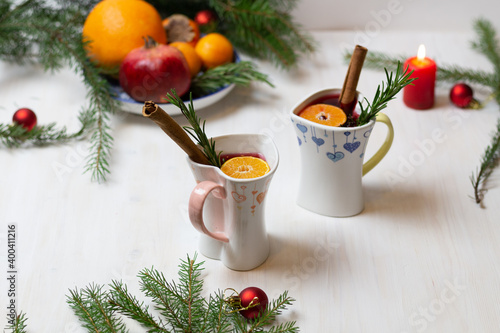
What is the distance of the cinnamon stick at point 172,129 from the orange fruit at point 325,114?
155 mm

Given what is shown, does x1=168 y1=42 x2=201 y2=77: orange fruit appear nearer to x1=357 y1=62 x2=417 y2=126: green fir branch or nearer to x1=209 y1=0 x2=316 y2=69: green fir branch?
x1=209 y1=0 x2=316 y2=69: green fir branch

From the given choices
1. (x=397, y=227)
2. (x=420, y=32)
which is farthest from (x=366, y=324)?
(x=420, y=32)

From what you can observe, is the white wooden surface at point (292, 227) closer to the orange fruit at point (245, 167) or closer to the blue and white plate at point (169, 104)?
the blue and white plate at point (169, 104)

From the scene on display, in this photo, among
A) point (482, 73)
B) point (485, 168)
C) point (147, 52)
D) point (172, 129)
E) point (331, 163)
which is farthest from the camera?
point (482, 73)

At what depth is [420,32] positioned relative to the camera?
1.19 m

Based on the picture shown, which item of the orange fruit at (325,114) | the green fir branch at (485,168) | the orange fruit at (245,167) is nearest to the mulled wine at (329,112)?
the orange fruit at (325,114)

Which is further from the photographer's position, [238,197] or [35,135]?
[35,135]

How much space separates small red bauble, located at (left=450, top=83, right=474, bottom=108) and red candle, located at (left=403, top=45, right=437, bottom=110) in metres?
0.04

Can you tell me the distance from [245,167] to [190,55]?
0.40 m

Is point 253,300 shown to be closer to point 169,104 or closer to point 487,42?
point 169,104

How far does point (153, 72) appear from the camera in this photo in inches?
34.8

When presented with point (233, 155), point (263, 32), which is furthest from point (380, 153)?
point (263, 32)

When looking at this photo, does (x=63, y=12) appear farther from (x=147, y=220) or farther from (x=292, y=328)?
(x=292, y=328)

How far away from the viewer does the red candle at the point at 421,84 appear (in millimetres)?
915
